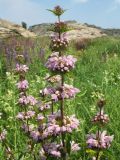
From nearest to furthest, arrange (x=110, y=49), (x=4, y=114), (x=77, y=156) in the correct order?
(x=77, y=156), (x=4, y=114), (x=110, y=49)

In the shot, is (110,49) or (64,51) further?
(110,49)

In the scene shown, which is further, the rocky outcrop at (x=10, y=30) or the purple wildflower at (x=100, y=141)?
the rocky outcrop at (x=10, y=30)

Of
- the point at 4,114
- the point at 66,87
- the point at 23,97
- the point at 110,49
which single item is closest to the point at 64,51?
the point at 66,87

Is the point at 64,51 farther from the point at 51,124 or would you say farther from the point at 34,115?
the point at 34,115

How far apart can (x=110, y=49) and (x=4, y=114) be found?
39.1ft

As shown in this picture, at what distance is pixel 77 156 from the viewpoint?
203 inches

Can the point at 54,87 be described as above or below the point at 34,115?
above

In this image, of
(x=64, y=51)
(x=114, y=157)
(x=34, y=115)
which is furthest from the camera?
(x=114, y=157)

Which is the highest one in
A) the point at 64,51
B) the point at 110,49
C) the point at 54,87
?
the point at 64,51

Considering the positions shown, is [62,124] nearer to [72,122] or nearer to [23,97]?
[72,122]

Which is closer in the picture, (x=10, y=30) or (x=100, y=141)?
(x=100, y=141)

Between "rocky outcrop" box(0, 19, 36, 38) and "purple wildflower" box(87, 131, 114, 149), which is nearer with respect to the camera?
"purple wildflower" box(87, 131, 114, 149)

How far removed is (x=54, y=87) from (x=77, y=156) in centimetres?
213

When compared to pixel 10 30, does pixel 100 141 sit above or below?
above
